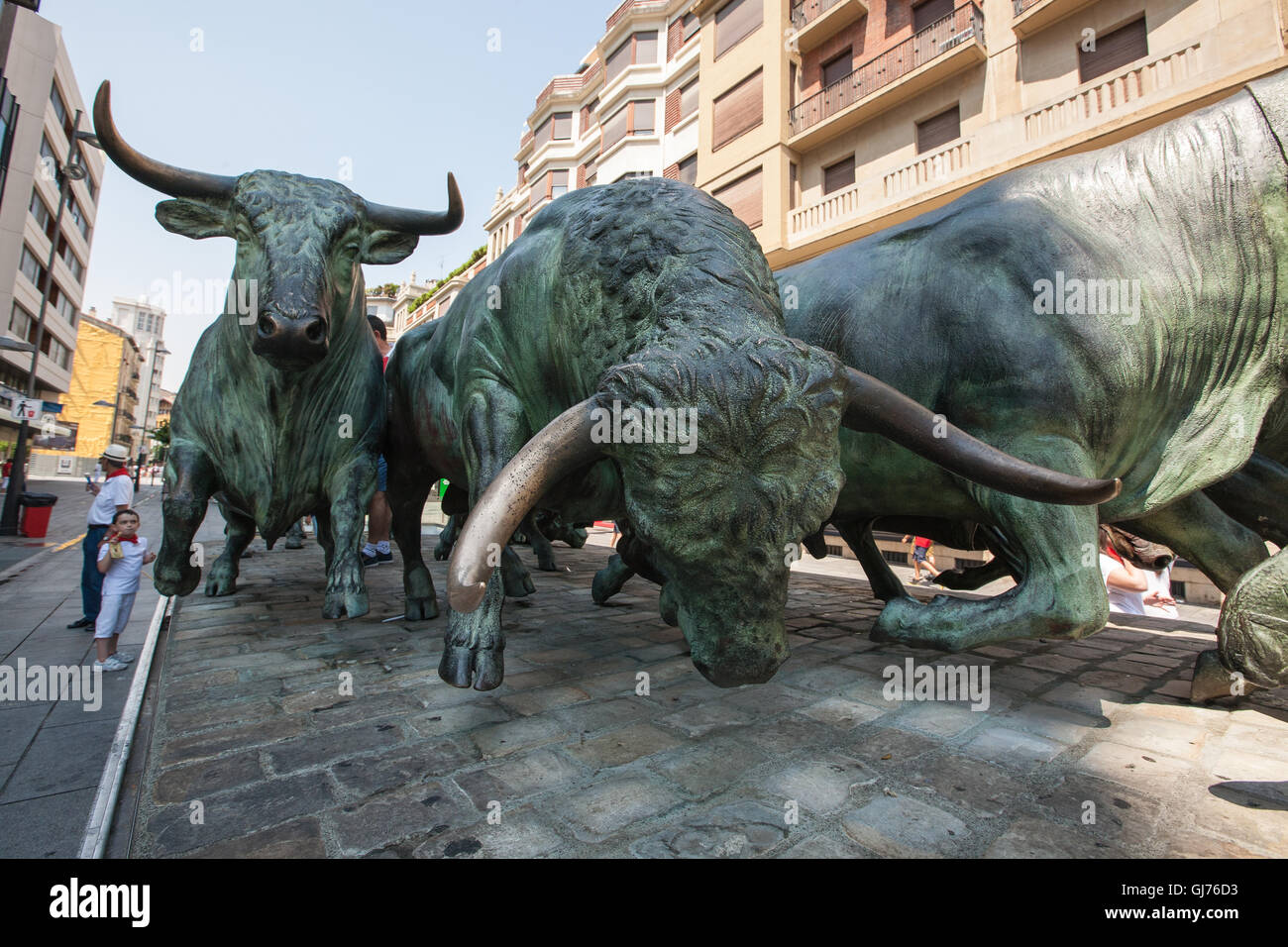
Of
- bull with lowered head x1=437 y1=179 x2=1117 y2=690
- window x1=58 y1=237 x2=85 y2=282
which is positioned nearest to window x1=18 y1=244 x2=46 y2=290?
window x1=58 y1=237 x2=85 y2=282

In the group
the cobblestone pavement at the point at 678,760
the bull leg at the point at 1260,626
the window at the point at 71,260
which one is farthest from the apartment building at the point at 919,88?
the window at the point at 71,260

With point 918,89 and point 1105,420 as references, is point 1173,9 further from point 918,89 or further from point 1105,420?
point 1105,420

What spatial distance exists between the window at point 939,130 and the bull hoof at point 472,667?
50.9ft

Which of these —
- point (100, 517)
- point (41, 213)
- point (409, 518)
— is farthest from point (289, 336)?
point (41, 213)

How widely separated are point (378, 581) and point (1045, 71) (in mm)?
15885

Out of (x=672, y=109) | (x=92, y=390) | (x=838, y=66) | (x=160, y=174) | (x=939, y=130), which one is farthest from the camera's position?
(x=92, y=390)

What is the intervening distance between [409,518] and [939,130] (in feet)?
50.5

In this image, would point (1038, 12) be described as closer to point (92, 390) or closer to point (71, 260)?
point (71, 260)

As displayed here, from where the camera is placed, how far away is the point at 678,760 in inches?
75.9

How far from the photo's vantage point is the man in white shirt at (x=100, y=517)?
494cm

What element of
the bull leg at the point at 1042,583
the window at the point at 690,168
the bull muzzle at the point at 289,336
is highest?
the window at the point at 690,168

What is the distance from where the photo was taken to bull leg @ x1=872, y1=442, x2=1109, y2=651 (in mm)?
2217

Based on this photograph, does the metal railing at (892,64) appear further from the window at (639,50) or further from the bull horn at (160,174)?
the bull horn at (160,174)

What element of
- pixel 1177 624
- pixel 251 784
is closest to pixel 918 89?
pixel 1177 624
